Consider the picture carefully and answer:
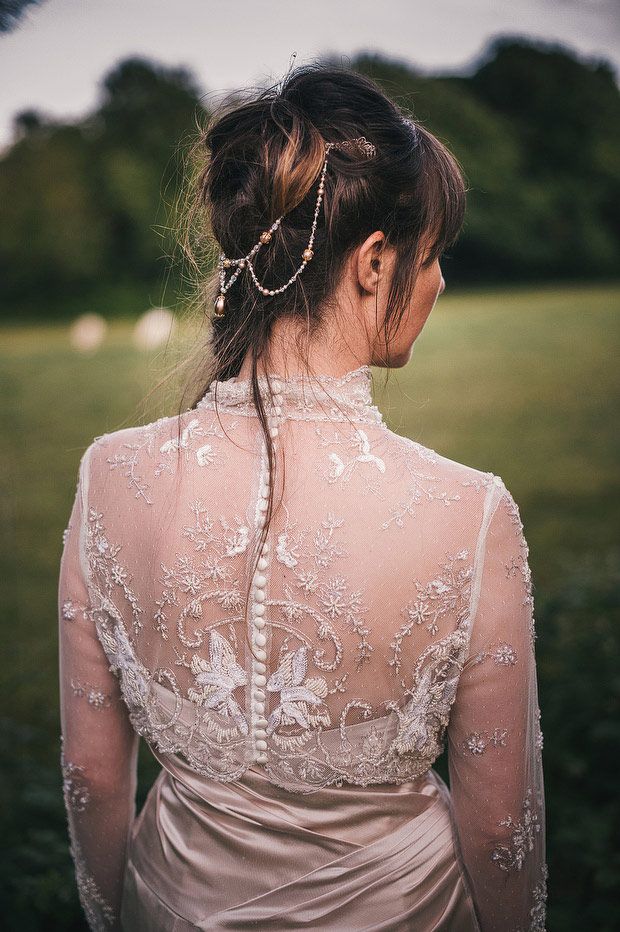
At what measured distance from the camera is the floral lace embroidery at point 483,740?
3.20 ft

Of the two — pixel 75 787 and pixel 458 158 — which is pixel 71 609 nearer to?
pixel 75 787

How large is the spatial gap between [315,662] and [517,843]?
1.47 feet

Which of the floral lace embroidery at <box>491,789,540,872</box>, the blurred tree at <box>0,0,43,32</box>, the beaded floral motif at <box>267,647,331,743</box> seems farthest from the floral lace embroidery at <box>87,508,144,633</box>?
the blurred tree at <box>0,0,43,32</box>

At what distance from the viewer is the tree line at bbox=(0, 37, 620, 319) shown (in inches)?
101

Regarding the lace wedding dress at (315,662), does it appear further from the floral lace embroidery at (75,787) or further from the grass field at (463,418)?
the grass field at (463,418)

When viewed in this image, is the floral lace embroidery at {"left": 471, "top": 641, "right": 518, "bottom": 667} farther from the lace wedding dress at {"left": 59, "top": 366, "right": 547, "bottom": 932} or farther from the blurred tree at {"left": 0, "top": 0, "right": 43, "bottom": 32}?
the blurred tree at {"left": 0, "top": 0, "right": 43, "bottom": 32}

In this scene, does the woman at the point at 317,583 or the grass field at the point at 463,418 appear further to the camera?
the grass field at the point at 463,418

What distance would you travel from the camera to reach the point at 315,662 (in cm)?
90

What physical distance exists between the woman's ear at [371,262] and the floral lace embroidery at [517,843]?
0.77 metres

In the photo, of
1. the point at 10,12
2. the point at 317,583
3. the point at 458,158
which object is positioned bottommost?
the point at 317,583

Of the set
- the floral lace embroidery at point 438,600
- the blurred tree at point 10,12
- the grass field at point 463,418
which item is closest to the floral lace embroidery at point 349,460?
the floral lace embroidery at point 438,600

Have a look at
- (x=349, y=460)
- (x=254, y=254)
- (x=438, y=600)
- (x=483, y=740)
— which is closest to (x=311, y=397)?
(x=349, y=460)

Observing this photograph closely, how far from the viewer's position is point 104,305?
274 cm

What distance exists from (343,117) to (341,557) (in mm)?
557
